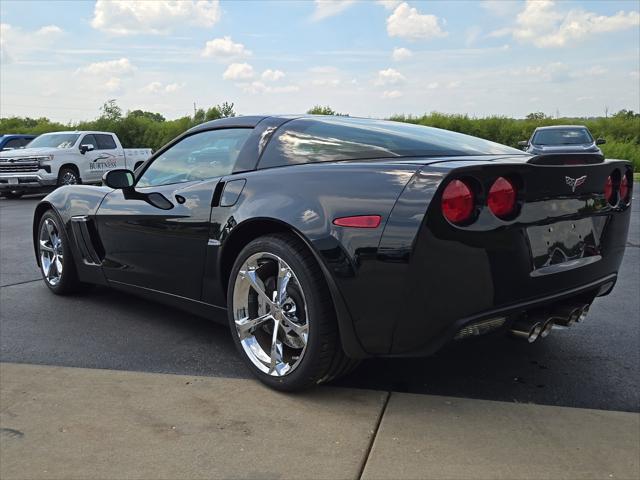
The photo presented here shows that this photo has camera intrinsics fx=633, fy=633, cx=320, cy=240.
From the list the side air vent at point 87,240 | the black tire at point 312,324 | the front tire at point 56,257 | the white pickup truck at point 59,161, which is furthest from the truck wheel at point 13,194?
the black tire at point 312,324

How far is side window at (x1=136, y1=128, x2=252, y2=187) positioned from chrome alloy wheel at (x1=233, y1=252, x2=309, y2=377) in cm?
68

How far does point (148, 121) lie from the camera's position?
4109 cm

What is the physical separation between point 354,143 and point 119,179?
174 centimetres

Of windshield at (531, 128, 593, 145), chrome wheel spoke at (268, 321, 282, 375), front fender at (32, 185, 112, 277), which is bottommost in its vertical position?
chrome wheel spoke at (268, 321, 282, 375)

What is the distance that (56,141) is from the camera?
1711 cm

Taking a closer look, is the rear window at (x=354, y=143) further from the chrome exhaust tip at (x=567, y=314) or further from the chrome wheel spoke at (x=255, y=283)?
the chrome exhaust tip at (x=567, y=314)

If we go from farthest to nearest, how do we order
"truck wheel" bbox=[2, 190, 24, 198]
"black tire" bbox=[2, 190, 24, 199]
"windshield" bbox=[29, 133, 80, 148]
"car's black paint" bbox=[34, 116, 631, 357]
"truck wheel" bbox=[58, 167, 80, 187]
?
"truck wheel" bbox=[2, 190, 24, 198] < "black tire" bbox=[2, 190, 24, 199] < "windshield" bbox=[29, 133, 80, 148] < "truck wheel" bbox=[58, 167, 80, 187] < "car's black paint" bbox=[34, 116, 631, 357]

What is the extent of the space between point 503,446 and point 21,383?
7.80 feet

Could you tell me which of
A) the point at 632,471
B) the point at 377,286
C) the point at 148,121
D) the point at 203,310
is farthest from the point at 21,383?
the point at 148,121

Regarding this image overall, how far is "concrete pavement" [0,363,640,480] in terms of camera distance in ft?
7.78

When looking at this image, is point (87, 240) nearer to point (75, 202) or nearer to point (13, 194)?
point (75, 202)

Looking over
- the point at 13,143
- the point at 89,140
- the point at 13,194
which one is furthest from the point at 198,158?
the point at 13,143

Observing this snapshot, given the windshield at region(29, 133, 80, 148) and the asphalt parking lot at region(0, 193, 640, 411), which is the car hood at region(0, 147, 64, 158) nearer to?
the windshield at region(29, 133, 80, 148)

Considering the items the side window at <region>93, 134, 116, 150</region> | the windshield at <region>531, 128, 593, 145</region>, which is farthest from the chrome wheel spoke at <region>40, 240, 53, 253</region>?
the windshield at <region>531, 128, 593, 145</region>
